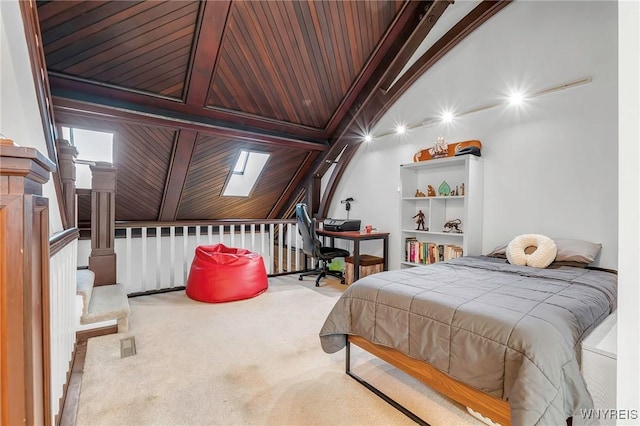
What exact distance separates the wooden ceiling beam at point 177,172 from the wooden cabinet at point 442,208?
2738 mm

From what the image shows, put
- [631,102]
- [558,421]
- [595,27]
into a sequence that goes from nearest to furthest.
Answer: [631,102]
[558,421]
[595,27]

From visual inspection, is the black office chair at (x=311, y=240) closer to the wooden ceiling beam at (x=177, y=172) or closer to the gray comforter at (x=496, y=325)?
the wooden ceiling beam at (x=177, y=172)

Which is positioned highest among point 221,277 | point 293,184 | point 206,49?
point 206,49

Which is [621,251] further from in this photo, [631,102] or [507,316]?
[507,316]

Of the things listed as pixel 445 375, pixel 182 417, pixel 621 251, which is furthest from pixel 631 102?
pixel 182 417

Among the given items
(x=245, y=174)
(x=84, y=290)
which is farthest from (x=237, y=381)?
(x=245, y=174)

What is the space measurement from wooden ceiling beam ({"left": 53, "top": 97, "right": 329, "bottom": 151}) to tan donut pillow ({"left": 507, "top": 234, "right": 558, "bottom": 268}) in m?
3.12

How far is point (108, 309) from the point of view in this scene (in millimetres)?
2455

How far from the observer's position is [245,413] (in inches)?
60.7

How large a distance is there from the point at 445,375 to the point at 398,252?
108 inches

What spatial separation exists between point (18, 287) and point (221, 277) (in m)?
2.74

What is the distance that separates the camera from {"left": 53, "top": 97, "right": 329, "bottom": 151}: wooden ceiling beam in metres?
2.93

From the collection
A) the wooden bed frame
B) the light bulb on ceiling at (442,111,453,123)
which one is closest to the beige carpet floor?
the wooden bed frame

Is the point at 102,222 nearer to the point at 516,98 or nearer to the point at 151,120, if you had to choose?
the point at 151,120
